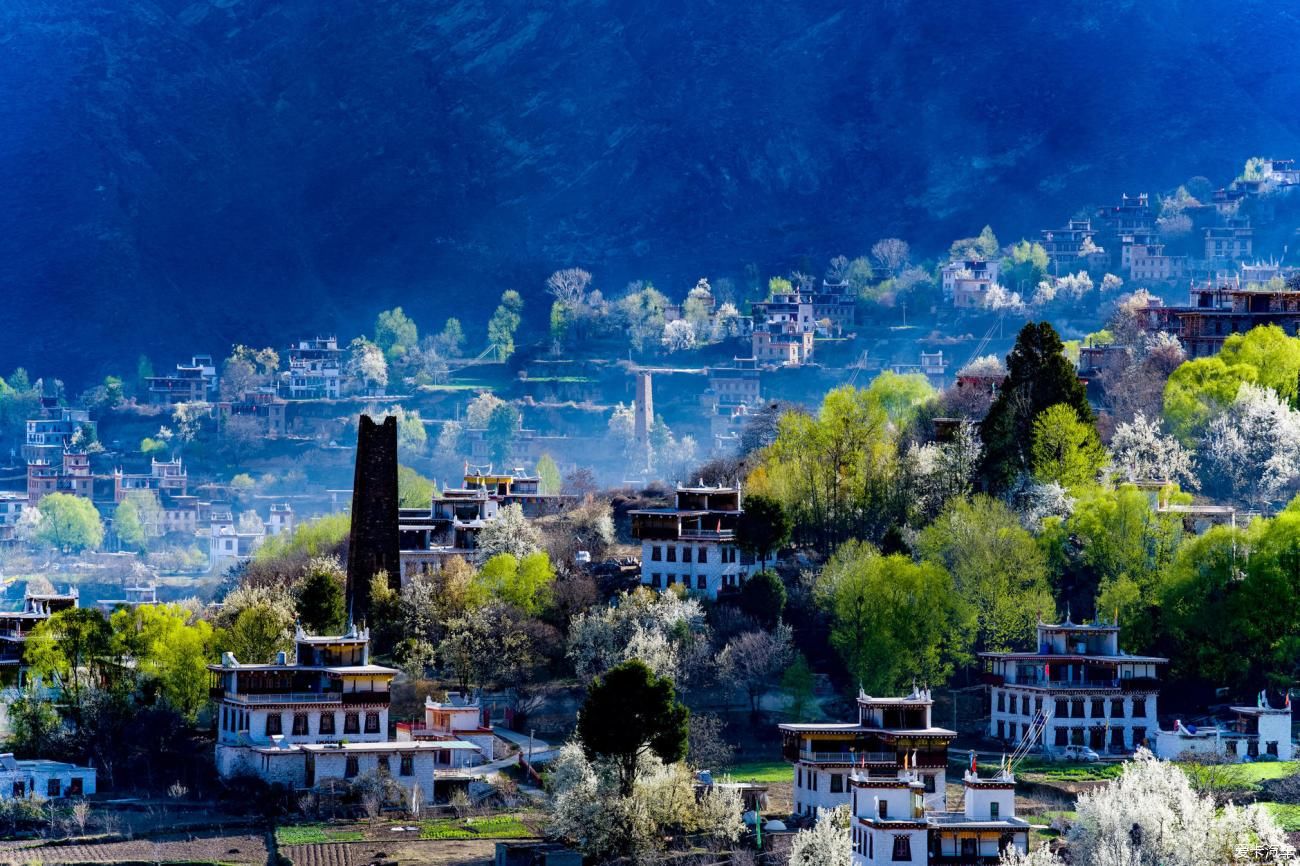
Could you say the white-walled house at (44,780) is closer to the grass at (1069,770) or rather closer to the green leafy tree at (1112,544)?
the grass at (1069,770)

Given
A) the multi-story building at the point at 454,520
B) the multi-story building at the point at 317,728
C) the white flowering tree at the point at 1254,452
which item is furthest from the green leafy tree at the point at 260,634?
the white flowering tree at the point at 1254,452

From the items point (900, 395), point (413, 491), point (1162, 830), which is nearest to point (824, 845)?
point (1162, 830)

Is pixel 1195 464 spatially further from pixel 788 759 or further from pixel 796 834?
pixel 796 834

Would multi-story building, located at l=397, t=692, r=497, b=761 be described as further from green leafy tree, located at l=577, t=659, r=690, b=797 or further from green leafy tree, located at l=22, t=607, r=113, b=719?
green leafy tree, located at l=577, t=659, r=690, b=797

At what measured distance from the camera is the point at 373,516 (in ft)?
386

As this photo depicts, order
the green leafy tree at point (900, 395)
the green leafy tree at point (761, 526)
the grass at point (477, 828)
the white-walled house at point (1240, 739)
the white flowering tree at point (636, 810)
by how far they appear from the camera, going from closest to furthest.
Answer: the white flowering tree at point (636, 810)
the grass at point (477, 828)
the white-walled house at point (1240, 739)
the green leafy tree at point (761, 526)
the green leafy tree at point (900, 395)

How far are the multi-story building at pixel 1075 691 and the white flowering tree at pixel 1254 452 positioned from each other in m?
21.2

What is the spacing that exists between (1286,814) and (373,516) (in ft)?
137

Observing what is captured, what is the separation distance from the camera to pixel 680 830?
8725 centimetres

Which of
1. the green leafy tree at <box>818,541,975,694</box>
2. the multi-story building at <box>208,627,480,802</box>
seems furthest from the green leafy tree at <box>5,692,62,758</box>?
the green leafy tree at <box>818,541,975,694</box>

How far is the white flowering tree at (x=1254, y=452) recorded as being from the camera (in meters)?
122

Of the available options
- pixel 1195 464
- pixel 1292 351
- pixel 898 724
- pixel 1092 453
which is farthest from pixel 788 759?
pixel 1292 351

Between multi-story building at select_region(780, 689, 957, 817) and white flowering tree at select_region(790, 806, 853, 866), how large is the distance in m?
6.02

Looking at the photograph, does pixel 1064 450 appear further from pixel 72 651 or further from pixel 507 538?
pixel 72 651
